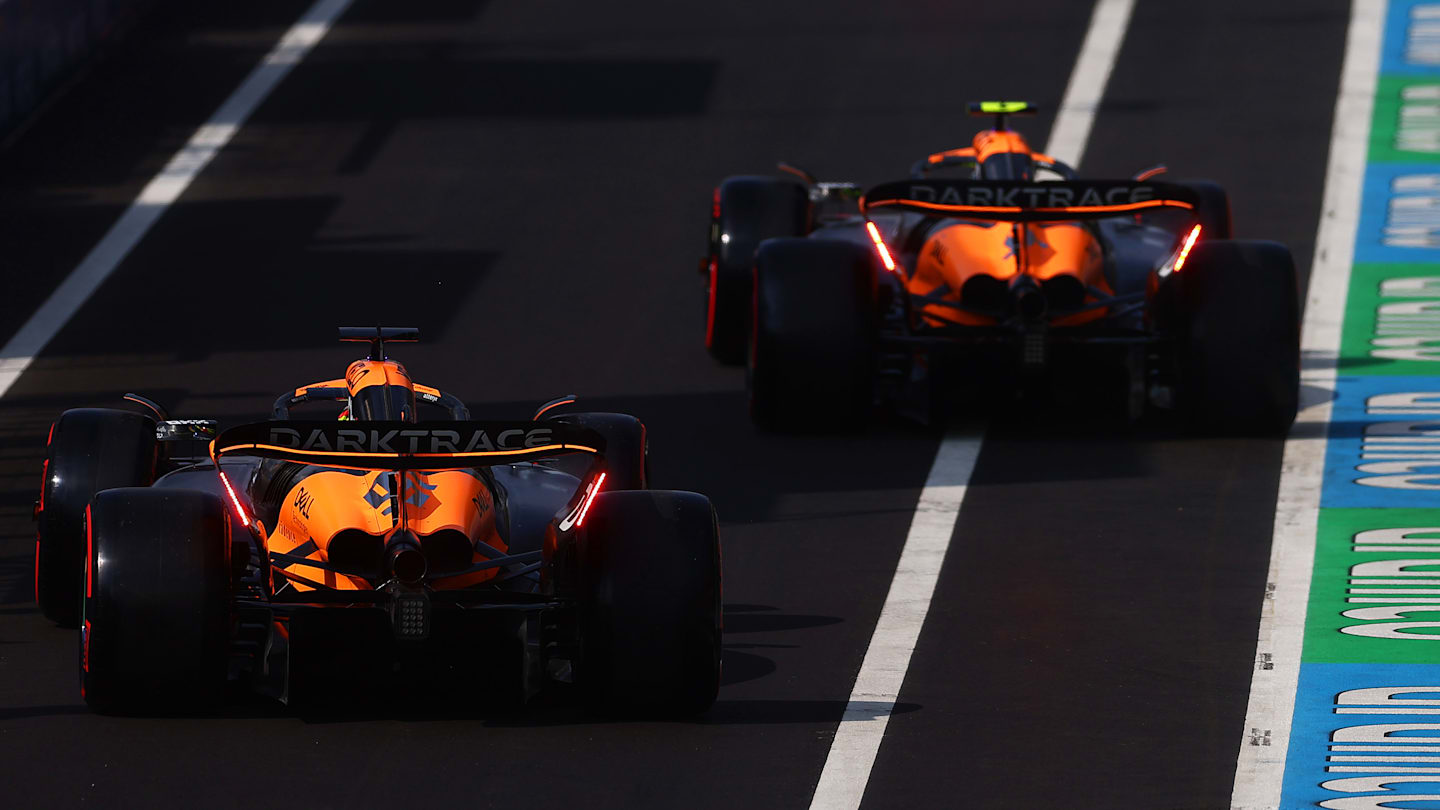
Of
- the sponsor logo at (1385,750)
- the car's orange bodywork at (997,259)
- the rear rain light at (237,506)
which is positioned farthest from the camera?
the car's orange bodywork at (997,259)

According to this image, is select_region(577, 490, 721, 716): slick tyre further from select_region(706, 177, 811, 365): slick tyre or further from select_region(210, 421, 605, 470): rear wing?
select_region(706, 177, 811, 365): slick tyre

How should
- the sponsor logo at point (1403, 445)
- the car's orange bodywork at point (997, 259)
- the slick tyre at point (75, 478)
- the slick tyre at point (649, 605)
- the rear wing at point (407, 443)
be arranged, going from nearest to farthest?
the rear wing at point (407, 443) < the slick tyre at point (649, 605) < the slick tyre at point (75, 478) < the sponsor logo at point (1403, 445) < the car's orange bodywork at point (997, 259)

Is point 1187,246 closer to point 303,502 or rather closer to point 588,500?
point 588,500

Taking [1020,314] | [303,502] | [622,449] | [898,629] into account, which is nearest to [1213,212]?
[1020,314]

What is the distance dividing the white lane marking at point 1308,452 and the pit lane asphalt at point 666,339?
0.15 meters

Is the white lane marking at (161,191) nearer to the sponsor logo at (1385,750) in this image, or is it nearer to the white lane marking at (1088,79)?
the white lane marking at (1088,79)

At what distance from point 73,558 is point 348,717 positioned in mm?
2147

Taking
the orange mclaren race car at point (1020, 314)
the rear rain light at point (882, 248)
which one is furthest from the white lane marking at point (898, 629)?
the rear rain light at point (882, 248)

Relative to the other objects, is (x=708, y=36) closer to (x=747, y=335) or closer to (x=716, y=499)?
(x=747, y=335)

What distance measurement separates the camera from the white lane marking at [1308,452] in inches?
512

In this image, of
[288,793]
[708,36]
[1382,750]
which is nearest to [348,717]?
[288,793]

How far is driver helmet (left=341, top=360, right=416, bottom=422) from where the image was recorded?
13945mm

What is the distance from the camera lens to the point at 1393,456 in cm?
1942

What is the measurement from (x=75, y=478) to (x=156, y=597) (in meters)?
2.19
